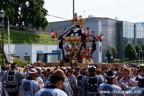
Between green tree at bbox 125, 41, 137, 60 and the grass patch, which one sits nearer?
the grass patch

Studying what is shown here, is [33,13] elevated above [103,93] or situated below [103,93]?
above

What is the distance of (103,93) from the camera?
4832 millimetres

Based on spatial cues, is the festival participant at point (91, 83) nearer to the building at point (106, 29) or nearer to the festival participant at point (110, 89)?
the festival participant at point (110, 89)

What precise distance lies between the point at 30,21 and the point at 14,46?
37.1 ft

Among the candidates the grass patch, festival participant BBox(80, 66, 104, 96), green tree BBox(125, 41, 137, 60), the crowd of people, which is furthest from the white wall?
green tree BBox(125, 41, 137, 60)

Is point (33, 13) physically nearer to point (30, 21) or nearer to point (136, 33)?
point (30, 21)

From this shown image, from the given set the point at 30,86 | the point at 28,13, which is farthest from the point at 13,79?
the point at 28,13

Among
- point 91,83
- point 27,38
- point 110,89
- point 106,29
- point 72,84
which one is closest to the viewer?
point 110,89

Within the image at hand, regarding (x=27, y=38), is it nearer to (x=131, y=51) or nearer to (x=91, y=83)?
(x=131, y=51)

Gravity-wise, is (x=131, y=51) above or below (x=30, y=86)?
below

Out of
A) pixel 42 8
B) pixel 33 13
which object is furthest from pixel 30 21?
pixel 42 8

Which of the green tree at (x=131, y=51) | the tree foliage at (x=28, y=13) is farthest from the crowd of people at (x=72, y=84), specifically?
the green tree at (x=131, y=51)

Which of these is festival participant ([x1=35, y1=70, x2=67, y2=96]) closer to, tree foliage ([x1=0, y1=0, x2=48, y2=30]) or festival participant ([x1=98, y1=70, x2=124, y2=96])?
festival participant ([x1=98, y1=70, x2=124, y2=96])

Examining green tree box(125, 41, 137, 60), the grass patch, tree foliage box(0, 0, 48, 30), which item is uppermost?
tree foliage box(0, 0, 48, 30)
